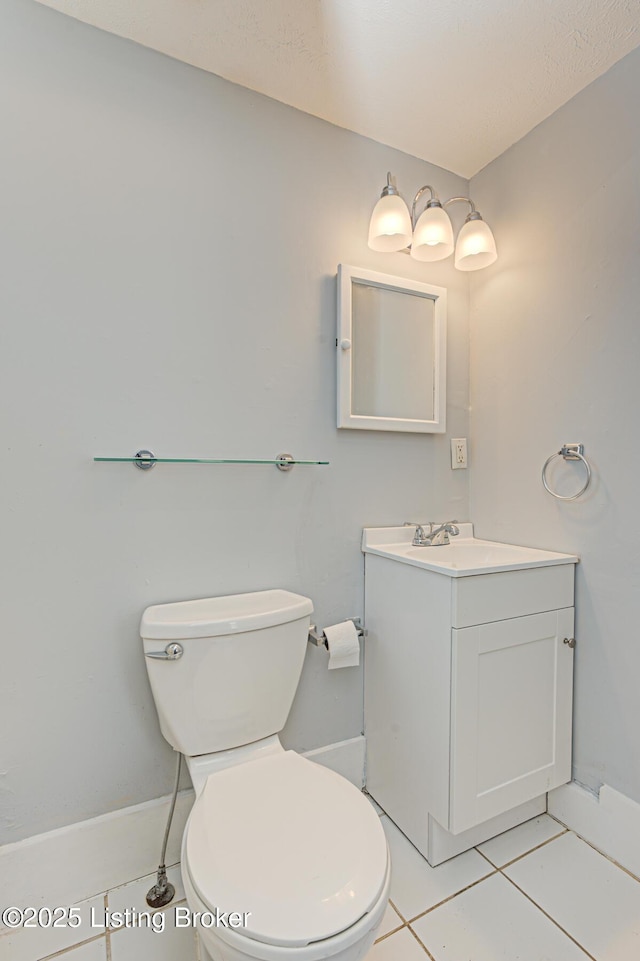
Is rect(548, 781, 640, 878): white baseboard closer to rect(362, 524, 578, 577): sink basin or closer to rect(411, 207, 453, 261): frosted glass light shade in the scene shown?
rect(362, 524, 578, 577): sink basin

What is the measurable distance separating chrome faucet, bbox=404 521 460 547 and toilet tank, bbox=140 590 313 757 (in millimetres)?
540

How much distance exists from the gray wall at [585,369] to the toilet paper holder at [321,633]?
1.96 feet

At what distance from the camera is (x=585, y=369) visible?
1.33m

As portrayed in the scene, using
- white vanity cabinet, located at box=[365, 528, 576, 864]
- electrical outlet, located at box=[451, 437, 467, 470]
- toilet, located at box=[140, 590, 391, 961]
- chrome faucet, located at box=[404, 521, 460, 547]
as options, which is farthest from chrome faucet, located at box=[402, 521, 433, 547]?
toilet, located at box=[140, 590, 391, 961]

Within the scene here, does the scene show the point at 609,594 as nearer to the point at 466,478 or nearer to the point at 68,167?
the point at 466,478

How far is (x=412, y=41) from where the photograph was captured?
1191 millimetres

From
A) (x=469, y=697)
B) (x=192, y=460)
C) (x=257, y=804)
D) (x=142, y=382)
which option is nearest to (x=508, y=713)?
(x=469, y=697)

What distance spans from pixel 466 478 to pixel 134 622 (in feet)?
4.09

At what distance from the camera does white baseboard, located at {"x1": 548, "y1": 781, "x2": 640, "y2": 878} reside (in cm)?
118

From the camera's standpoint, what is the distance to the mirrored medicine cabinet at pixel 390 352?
1.43 metres

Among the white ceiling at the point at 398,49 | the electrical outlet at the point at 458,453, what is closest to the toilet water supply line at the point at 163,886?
the electrical outlet at the point at 458,453

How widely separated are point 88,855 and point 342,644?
2.71 feet

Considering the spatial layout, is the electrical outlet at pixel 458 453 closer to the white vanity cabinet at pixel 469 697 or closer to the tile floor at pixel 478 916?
the white vanity cabinet at pixel 469 697

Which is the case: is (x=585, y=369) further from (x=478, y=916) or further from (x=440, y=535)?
(x=478, y=916)
